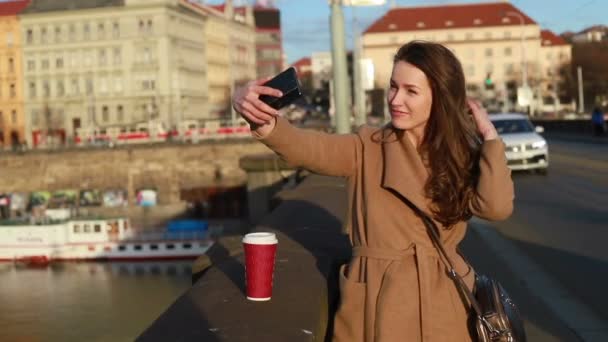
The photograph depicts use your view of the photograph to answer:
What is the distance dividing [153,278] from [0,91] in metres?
70.7

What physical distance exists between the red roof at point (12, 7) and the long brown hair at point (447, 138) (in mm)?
118399

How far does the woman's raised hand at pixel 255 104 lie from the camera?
11.8 ft

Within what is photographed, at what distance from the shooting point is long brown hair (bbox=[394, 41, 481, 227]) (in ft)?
12.6

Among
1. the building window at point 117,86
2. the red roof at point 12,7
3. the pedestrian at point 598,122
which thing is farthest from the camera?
the red roof at point 12,7

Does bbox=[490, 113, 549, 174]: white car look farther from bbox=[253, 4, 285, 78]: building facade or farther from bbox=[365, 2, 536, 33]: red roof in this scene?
bbox=[253, 4, 285, 78]: building facade

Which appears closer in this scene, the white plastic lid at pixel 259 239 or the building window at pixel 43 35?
the white plastic lid at pixel 259 239

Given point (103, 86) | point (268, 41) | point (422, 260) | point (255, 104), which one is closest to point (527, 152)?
point (422, 260)

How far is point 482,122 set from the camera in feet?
13.0

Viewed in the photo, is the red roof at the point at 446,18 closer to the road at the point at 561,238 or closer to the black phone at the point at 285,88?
the road at the point at 561,238

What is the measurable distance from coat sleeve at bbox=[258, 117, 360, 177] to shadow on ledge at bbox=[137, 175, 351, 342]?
22.9 inches

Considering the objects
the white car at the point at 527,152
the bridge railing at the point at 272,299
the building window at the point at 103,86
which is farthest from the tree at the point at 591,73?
the bridge railing at the point at 272,299

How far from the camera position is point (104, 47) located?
4503 inches

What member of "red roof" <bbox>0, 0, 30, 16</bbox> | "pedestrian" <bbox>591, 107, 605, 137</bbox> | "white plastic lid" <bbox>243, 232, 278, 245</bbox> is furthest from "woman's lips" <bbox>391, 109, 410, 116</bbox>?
"red roof" <bbox>0, 0, 30, 16</bbox>

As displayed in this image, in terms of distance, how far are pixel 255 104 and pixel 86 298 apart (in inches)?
1450
